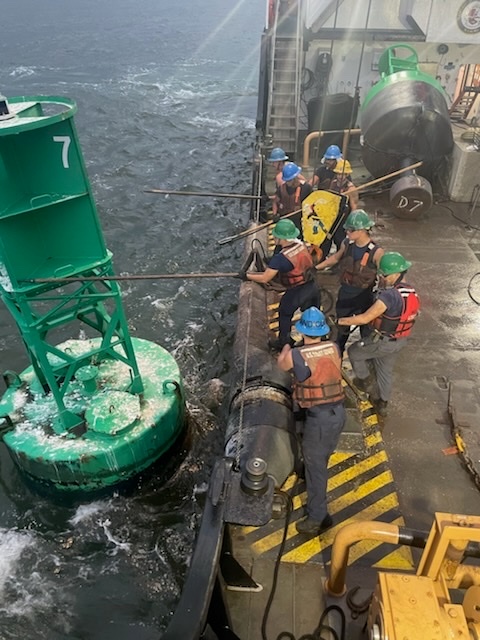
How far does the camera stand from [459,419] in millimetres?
6715

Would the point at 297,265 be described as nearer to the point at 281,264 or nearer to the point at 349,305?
the point at 281,264

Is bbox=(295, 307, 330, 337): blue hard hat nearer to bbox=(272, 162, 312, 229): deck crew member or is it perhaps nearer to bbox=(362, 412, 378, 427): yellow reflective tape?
Answer: bbox=(362, 412, 378, 427): yellow reflective tape

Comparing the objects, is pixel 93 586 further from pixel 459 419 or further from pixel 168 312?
pixel 168 312

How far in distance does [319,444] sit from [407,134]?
9.40 m

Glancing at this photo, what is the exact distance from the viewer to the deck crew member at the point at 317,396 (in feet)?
16.3

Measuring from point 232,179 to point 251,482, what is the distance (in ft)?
55.8

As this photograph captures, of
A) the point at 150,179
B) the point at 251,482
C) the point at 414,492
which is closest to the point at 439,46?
the point at 150,179

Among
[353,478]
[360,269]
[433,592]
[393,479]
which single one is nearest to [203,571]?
[433,592]

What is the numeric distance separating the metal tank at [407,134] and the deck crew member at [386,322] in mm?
5836

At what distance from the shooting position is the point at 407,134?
471 inches

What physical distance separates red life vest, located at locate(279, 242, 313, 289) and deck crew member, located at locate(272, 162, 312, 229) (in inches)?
89.9

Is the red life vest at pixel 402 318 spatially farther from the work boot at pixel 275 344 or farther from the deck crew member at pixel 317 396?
the work boot at pixel 275 344

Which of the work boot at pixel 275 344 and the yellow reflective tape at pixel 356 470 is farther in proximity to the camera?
the work boot at pixel 275 344

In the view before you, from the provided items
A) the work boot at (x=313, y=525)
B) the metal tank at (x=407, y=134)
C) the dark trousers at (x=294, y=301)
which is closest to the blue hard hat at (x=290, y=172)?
the dark trousers at (x=294, y=301)
